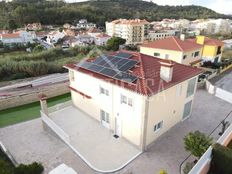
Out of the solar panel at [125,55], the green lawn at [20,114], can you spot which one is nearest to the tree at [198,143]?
the solar panel at [125,55]

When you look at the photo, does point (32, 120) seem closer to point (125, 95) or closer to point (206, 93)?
point (125, 95)

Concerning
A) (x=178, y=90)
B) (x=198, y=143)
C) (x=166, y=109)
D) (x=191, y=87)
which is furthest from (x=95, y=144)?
(x=191, y=87)

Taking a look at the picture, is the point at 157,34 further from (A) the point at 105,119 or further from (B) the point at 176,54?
(A) the point at 105,119

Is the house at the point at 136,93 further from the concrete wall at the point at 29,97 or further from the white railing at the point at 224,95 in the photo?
the concrete wall at the point at 29,97

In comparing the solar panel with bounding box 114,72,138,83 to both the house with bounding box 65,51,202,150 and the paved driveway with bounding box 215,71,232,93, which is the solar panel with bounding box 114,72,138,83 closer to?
the house with bounding box 65,51,202,150

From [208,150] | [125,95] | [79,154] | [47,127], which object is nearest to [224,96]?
[208,150]
